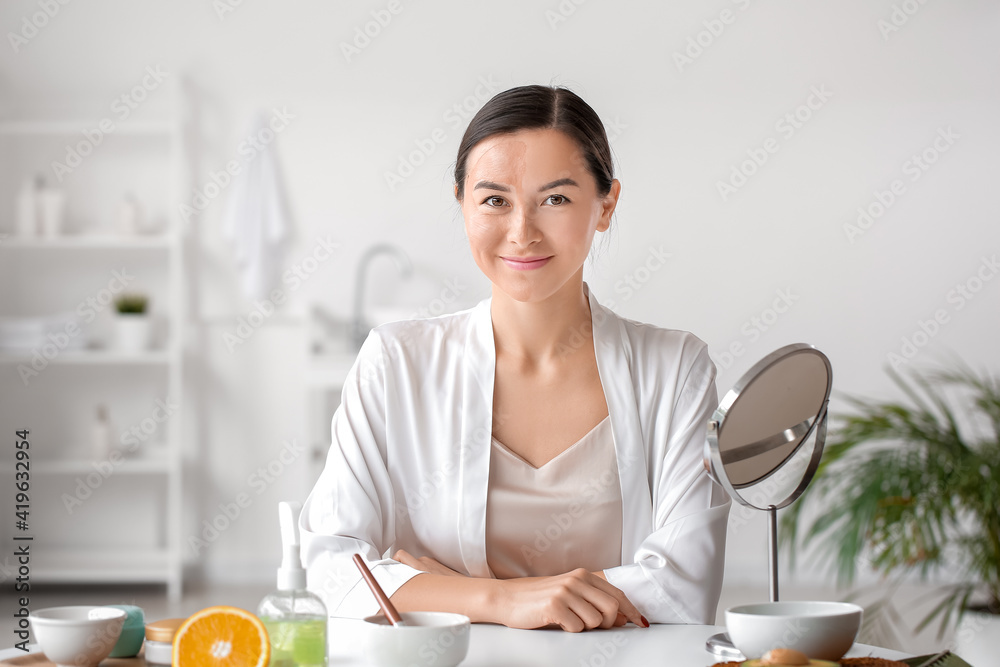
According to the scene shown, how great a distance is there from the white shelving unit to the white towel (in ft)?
0.86

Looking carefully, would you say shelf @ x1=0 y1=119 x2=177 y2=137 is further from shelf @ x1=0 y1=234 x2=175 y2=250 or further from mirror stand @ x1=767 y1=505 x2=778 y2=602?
mirror stand @ x1=767 y1=505 x2=778 y2=602

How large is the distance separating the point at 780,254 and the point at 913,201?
0.65 meters

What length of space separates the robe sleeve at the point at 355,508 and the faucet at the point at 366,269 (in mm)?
2594

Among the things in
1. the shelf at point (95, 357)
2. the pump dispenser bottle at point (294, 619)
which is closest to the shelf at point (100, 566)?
the shelf at point (95, 357)

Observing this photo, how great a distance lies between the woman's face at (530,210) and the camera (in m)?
1.47

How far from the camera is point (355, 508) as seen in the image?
55.9 inches

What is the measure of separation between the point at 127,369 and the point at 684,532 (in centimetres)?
355

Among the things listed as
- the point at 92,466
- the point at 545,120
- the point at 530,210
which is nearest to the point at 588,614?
the point at 530,210

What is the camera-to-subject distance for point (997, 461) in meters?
2.40

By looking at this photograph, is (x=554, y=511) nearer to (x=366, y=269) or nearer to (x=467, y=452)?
(x=467, y=452)

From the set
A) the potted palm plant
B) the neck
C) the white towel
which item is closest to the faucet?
the white towel

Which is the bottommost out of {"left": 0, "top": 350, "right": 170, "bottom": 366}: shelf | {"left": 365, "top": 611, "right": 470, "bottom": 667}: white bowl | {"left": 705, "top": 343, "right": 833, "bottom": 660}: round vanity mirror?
{"left": 365, "top": 611, "right": 470, "bottom": 667}: white bowl

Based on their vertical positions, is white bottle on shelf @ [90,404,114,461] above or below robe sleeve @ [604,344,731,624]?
below

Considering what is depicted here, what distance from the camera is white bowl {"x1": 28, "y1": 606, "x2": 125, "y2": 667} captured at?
3.11ft
